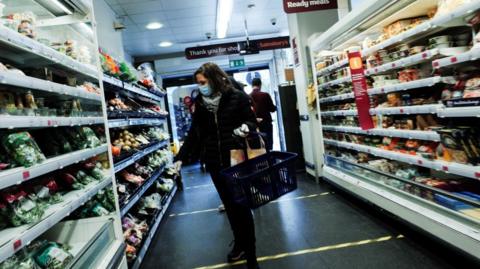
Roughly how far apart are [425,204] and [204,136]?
1.91m

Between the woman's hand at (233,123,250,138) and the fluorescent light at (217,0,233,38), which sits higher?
the fluorescent light at (217,0,233,38)

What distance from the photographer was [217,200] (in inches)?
209

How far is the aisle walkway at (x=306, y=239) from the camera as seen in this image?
2.69 m

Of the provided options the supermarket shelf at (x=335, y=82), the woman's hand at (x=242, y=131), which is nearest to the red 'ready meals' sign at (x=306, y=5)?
the supermarket shelf at (x=335, y=82)

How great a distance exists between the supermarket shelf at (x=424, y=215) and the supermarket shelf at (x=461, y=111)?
73 cm

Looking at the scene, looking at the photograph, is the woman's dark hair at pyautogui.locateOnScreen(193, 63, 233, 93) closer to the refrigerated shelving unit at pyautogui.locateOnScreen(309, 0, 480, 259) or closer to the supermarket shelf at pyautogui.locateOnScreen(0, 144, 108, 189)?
the supermarket shelf at pyautogui.locateOnScreen(0, 144, 108, 189)

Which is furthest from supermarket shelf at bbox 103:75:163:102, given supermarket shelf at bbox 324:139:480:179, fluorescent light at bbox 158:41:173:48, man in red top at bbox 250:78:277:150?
fluorescent light at bbox 158:41:173:48

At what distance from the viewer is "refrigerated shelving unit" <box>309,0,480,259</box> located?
7.46 ft

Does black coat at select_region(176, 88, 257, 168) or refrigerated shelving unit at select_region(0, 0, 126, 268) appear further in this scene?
black coat at select_region(176, 88, 257, 168)

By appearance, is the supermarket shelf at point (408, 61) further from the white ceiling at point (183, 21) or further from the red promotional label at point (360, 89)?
the white ceiling at point (183, 21)

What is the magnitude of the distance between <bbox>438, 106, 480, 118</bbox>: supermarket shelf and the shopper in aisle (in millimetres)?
1347

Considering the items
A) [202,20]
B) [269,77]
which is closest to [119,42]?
[202,20]

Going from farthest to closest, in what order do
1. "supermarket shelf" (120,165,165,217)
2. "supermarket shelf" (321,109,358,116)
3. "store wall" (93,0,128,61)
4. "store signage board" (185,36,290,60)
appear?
"store signage board" (185,36,290,60) < "store wall" (93,0,128,61) < "supermarket shelf" (321,109,358,116) < "supermarket shelf" (120,165,165,217)

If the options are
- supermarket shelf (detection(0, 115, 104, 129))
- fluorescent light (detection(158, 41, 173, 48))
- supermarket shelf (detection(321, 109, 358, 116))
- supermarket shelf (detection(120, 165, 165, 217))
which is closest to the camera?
supermarket shelf (detection(0, 115, 104, 129))
